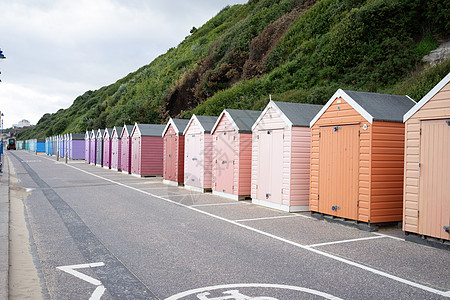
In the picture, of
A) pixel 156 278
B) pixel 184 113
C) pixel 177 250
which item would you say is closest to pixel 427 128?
pixel 177 250

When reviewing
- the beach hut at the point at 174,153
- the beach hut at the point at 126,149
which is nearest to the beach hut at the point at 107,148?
the beach hut at the point at 126,149

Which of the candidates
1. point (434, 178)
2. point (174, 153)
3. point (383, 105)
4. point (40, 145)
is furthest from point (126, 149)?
point (40, 145)

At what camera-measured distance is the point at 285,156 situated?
11422 mm

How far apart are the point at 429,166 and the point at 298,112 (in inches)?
194

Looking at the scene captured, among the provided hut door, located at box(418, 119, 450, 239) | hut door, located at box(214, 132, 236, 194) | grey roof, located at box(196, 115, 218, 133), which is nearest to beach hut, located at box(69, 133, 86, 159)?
grey roof, located at box(196, 115, 218, 133)

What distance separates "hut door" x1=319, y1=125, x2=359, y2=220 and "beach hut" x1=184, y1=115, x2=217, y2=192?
6931mm

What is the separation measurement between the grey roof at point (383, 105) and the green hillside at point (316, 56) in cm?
442

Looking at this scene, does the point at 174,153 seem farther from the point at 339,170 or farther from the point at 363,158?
the point at 363,158

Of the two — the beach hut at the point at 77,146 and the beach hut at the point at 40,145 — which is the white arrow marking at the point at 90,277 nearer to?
the beach hut at the point at 77,146

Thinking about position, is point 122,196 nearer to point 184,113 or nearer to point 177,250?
point 177,250

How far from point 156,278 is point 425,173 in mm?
5296

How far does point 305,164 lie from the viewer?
11344 millimetres

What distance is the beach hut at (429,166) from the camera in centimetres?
707

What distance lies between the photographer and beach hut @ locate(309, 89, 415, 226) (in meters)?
8.72
